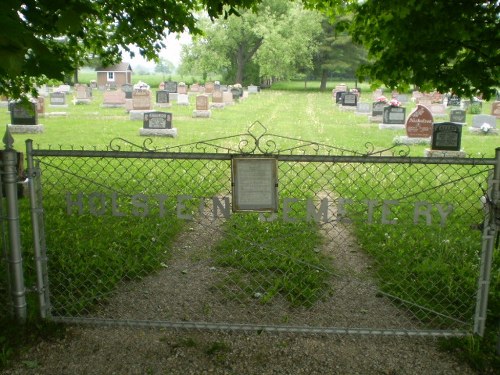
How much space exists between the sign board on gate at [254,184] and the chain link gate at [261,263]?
7 centimetres

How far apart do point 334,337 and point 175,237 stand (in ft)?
9.86

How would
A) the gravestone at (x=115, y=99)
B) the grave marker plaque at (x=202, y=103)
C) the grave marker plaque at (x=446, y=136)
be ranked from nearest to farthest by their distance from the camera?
1. the grave marker plaque at (x=446, y=136)
2. the grave marker plaque at (x=202, y=103)
3. the gravestone at (x=115, y=99)

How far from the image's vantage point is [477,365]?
328cm

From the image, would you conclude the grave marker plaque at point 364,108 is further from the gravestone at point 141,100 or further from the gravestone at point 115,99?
the gravestone at point 115,99

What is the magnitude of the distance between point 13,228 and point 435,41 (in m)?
4.39

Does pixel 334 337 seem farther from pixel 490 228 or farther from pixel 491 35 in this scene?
pixel 491 35

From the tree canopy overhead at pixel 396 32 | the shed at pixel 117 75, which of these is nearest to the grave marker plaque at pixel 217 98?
the tree canopy overhead at pixel 396 32

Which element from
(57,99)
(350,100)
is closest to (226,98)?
(350,100)

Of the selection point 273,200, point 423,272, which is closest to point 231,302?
point 273,200

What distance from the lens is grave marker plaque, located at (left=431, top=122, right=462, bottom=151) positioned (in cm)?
1213

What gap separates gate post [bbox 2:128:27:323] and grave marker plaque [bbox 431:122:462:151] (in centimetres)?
1090

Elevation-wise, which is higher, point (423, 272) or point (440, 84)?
point (440, 84)

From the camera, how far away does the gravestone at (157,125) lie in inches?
627

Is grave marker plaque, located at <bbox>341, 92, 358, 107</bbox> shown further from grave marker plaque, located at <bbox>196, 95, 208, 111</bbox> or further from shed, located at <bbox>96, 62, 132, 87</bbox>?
shed, located at <bbox>96, 62, 132, 87</bbox>
